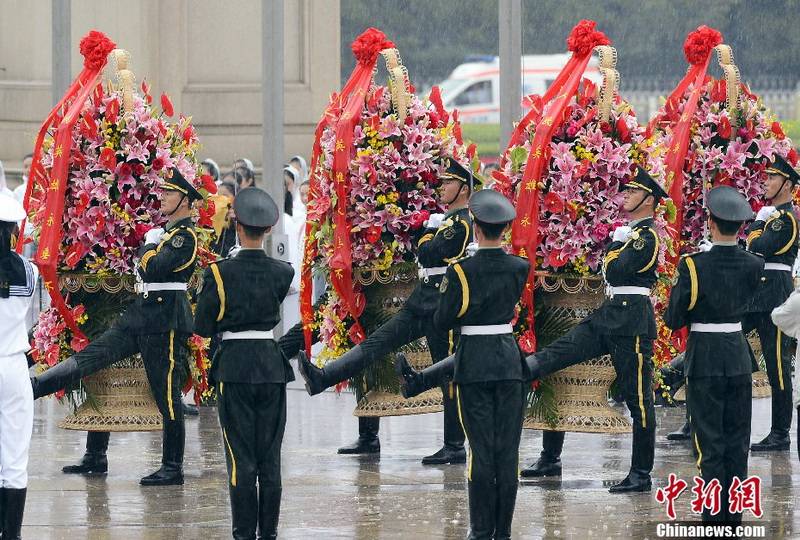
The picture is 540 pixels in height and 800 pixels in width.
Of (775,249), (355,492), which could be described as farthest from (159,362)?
(775,249)

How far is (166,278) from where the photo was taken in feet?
36.2

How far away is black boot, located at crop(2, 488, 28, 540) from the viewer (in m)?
8.96

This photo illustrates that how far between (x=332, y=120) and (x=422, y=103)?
58 cm

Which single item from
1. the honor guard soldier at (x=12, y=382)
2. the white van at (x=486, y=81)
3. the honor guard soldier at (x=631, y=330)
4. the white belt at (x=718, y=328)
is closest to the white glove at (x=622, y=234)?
the honor guard soldier at (x=631, y=330)

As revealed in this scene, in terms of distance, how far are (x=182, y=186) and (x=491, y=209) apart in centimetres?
267

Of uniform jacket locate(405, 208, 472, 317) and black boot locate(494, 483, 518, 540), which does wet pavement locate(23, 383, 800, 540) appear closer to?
black boot locate(494, 483, 518, 540)

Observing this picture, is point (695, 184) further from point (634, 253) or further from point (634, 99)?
point (634, 99)

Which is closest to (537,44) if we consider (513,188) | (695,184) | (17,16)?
(17,16)

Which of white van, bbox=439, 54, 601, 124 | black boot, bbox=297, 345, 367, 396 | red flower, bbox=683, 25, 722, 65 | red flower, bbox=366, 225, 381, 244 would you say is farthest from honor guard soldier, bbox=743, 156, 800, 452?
white van, bbox=439, 54, 601, 124

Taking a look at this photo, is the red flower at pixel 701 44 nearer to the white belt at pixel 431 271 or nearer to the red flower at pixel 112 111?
the white belt at pixel 431 271

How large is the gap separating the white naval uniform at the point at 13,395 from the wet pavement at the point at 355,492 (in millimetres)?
654

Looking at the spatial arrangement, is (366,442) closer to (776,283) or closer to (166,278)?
(166,278)

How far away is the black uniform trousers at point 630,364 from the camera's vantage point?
10672 millimetres

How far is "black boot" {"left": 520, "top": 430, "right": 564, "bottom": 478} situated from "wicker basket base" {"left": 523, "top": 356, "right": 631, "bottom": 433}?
0.47 ft
